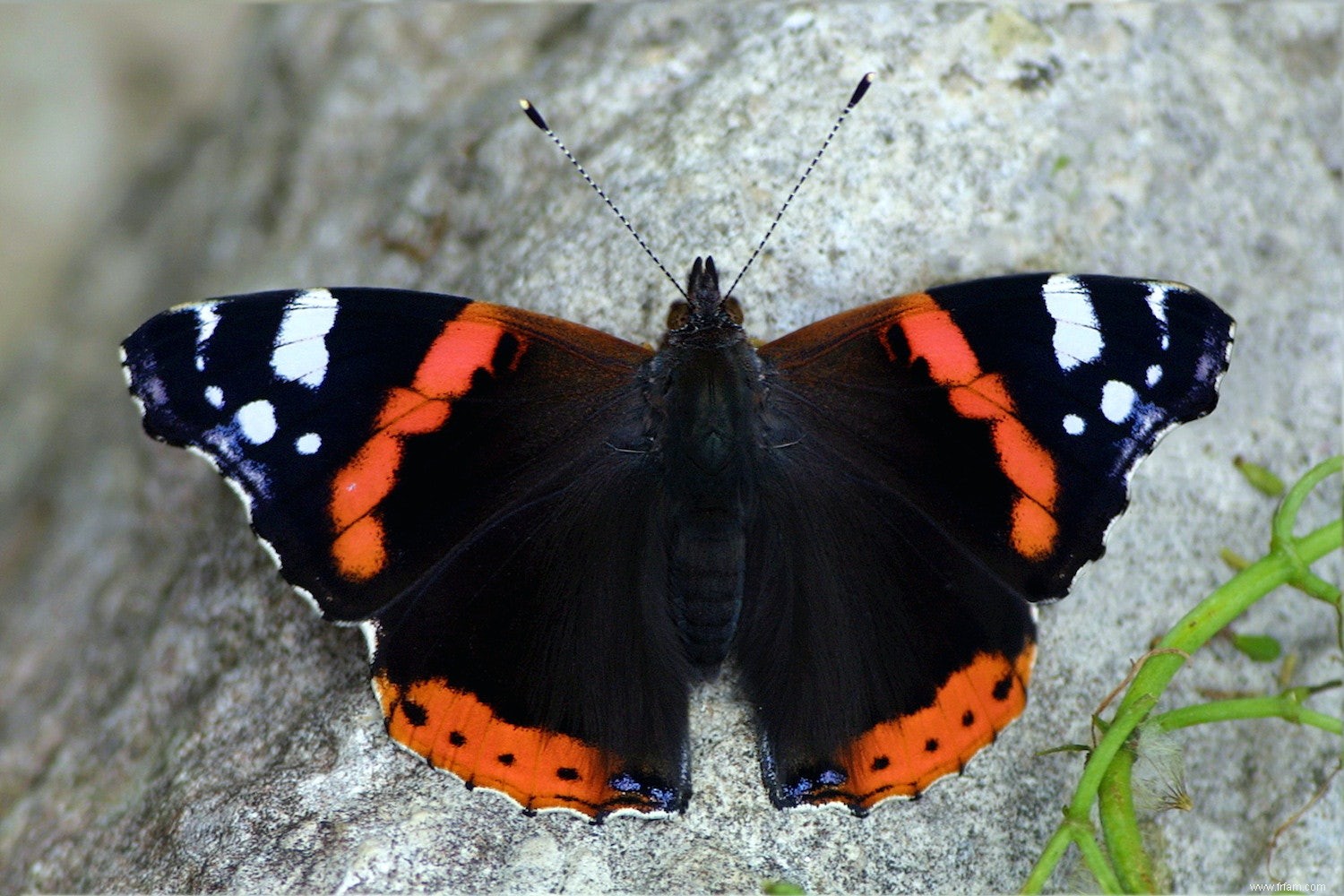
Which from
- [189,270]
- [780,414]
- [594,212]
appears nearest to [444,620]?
[780,414]

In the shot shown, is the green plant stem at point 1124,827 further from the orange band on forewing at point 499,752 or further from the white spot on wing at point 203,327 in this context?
the white spot on wing at point 203,327

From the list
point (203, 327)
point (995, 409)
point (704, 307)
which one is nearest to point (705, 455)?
point (704, 307)

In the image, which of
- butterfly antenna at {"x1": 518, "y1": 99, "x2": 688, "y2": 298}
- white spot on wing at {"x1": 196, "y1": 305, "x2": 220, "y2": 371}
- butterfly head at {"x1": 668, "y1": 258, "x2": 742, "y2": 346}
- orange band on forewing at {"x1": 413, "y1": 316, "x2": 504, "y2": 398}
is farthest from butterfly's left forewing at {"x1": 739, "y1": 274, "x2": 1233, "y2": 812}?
white spot on wing at {"x1": 196, "y1": 305, "x2": 220, "y2": 371}

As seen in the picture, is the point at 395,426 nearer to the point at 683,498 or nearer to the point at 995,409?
the point at 683,498

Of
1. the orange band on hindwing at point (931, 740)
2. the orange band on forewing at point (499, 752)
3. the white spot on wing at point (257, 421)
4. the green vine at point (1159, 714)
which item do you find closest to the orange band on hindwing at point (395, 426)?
the white spot on wing at point (257, 421)

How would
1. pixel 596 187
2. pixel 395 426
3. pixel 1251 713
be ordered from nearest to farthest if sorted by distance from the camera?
pixel 1251 713 < pixel 395 426 < pixel 596 187

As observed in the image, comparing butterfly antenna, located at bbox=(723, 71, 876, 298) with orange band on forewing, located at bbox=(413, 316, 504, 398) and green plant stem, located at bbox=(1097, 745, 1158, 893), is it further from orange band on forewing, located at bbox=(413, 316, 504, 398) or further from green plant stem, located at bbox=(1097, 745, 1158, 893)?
green plant stem, located at bbox=(1097, 745, 1158, 893)

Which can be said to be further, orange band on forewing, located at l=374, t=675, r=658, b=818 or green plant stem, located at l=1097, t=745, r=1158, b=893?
orange band on forewing, located at l=374, t=675, r=658, b=818

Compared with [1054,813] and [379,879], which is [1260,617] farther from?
[379,879]
